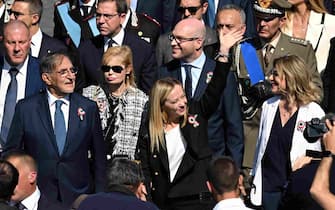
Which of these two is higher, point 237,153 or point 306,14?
point 306,14

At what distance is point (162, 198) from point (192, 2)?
2.63 m

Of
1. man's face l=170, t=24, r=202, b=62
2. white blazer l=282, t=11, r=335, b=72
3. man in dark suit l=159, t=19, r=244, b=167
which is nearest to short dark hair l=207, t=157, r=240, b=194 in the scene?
man in dark suit l=159, t=19, r=244, b=167

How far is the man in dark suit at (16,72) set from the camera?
42.0 ft

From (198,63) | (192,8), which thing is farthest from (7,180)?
(192,8)

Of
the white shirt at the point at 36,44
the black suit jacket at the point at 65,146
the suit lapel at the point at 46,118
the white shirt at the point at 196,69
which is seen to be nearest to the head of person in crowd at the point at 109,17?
the white shirt at the point at 36,44

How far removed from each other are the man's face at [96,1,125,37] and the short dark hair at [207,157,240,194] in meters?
3.61

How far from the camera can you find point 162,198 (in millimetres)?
11867

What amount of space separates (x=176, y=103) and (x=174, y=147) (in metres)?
0.39

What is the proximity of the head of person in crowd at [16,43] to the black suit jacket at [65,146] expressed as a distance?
78 centimetres

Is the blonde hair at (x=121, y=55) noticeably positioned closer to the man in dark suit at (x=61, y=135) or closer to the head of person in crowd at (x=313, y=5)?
the man in dark suit at (x=61, y=135)

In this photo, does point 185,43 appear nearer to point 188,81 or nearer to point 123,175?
point 188,81

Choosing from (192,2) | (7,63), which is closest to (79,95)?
(7,63)

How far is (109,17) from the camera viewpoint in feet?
43.5

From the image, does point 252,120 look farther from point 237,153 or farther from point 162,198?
point 162,198
